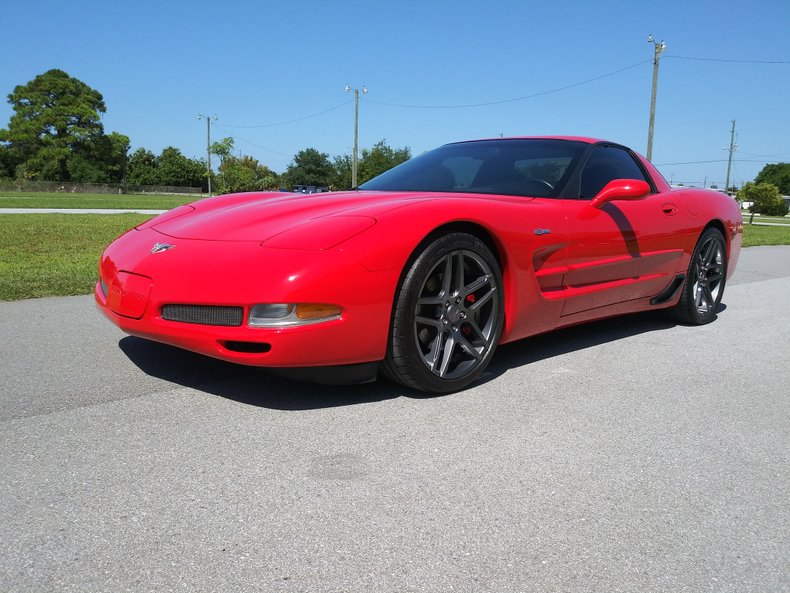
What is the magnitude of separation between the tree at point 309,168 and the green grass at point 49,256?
68.0 metres

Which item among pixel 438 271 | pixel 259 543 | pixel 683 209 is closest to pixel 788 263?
pixel 683 209

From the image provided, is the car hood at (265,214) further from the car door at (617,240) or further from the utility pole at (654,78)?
the utility pole at (654,78)

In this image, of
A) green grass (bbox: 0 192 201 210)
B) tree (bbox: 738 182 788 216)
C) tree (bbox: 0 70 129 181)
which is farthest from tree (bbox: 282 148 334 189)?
A: tree (bbox: 738 182 788 216)

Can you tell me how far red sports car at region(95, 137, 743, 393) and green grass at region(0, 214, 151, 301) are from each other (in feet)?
7.83

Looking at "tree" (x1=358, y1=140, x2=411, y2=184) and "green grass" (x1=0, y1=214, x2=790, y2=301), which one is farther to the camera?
"tree" (x1=358, y1=140, x2=411, y2=184)

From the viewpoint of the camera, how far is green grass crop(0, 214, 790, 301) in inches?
214

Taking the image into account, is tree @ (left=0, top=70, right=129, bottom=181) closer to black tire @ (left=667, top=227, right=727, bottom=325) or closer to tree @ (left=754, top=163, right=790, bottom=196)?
black tire @ (left=667, top=227, right=727, bottom=325)

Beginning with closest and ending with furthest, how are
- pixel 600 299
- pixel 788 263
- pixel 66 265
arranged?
1. pixel 600 299
2. pixel 66 265
3. pixel 788 263

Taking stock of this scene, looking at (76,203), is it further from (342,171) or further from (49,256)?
(342,171)

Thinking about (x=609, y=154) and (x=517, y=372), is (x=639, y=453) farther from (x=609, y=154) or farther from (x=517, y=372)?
(x=609, y=154)

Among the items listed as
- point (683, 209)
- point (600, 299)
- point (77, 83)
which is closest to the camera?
point (600, 299)

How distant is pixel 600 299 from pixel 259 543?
2652mm

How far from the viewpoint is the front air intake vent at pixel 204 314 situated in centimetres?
256

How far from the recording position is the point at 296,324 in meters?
2.52
